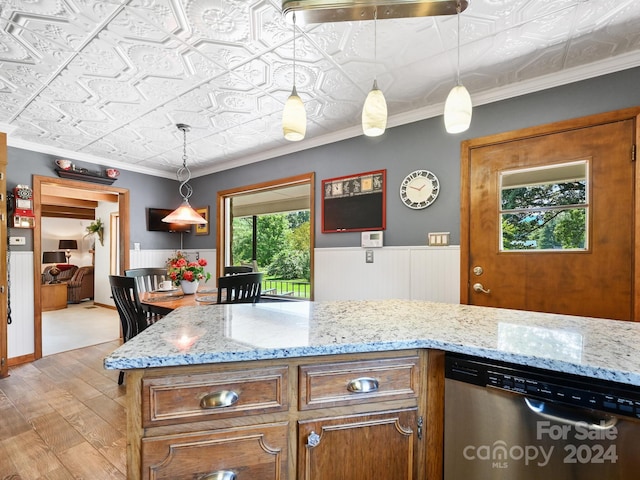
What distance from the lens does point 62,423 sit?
203cm

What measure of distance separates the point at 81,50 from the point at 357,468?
8.29 feet

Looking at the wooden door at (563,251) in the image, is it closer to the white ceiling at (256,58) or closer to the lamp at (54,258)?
the white ceiling at (256,58)

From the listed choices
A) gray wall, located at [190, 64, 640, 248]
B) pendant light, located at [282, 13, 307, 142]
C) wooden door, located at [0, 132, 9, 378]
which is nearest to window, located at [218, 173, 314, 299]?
gray wall, located at [190, 64, 640, 248]

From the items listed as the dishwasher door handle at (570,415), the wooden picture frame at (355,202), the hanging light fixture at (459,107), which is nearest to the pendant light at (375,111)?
the hanging light fixture at (459,107)

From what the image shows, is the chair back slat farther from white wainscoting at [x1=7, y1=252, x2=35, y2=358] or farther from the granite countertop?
white wainscoting at [x1=7, y1=252, x2=35, y2=358]

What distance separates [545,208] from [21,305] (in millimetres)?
4981

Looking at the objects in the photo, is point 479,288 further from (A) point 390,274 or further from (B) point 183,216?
(B) point 183,216

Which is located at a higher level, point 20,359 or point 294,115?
point 294,115

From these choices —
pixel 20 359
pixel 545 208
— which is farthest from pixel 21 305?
pixel 545 208

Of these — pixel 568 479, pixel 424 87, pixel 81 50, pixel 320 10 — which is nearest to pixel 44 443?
pixel 81 50

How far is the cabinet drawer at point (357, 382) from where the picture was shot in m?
0.94

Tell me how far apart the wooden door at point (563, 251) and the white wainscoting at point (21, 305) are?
14.4 ft

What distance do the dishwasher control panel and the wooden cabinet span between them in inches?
5.7

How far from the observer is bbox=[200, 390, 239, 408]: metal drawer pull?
0.86 m
